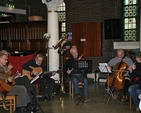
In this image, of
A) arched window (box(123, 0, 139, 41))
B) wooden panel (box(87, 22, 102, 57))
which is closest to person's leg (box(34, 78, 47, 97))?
wooden panel (box(87, 22, 102, 57))

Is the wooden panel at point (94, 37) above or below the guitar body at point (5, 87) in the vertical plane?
above

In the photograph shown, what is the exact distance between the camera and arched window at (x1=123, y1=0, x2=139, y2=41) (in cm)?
1301

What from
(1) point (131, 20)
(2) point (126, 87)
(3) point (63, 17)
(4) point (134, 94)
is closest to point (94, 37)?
(1) point (131, 20)

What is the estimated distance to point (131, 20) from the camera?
43.1ft

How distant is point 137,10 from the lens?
13.0m

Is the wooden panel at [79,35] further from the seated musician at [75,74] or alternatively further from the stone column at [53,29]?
the seated musician at [75,74]

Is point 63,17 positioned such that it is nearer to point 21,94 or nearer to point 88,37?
point 88,37

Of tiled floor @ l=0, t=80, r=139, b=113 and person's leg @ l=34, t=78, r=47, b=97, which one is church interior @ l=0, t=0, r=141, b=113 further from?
person's leg @ l=34, t=78, r=47, b=97

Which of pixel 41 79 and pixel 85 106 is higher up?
pixel 41 79

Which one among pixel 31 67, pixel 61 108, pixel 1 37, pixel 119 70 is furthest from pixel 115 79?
pixel 1 37

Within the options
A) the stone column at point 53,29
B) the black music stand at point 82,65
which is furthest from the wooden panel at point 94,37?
the black music stand at point 82,65

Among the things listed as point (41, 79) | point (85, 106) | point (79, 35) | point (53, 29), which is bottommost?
point (85, 106)

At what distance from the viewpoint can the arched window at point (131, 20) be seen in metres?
13.0

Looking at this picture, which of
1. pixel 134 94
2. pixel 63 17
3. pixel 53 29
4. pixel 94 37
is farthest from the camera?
pixel 63 17
